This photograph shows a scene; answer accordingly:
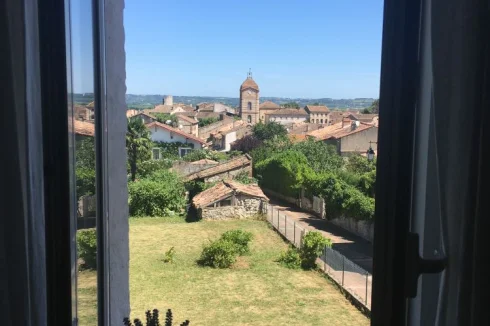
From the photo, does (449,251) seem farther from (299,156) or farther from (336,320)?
(299,156)

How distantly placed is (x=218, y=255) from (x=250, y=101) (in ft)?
39.3

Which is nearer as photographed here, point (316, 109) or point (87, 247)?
point (87, 247)

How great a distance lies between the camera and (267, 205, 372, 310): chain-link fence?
18.0 ft

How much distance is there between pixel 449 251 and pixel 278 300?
5.51 metres

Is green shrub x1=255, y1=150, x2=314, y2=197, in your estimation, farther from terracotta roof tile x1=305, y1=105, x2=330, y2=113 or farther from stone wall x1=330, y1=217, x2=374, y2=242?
terracotta roof tile x1=305, y1=105, x2=330, y2=113

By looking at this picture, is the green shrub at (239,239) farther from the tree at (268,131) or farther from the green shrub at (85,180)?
the green shrub at (85,180)

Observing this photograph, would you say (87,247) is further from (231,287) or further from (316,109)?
(316,109)

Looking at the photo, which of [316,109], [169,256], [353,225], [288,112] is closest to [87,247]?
[169,256]

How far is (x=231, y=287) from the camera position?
625cm

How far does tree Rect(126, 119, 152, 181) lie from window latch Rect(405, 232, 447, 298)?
33.1 ft

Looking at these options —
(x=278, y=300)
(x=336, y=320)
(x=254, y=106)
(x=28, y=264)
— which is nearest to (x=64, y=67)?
(x=28, y=264)

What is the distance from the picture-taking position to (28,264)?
55 cm

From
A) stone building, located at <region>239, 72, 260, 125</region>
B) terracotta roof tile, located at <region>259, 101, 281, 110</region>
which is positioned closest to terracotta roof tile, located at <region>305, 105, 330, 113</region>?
terracotta roof tile, located at <region>259, 101, 281, 110</region>

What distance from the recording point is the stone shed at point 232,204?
8992 mm
